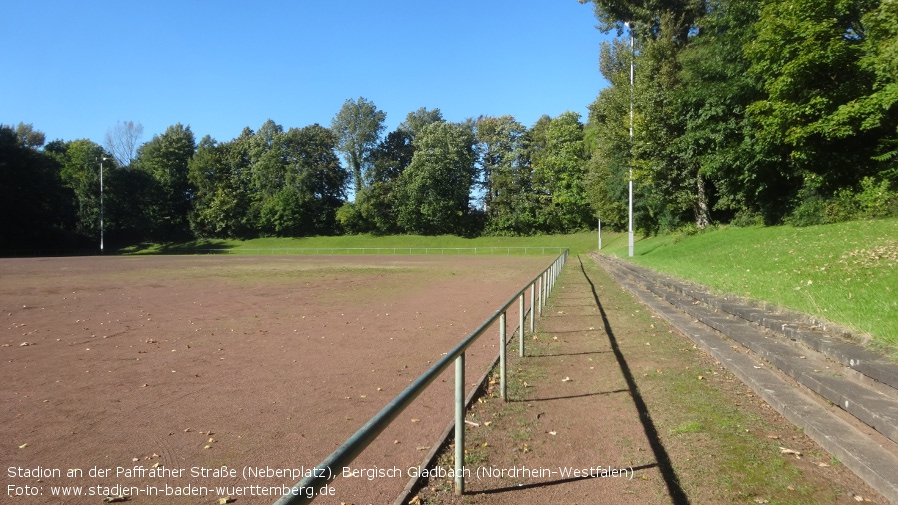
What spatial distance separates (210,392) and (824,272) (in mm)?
10278

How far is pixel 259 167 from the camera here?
79625 mm

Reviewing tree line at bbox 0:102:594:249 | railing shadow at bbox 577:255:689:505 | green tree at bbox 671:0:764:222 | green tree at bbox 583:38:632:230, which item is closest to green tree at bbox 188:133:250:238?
tree line at bbox 0:102:594:249

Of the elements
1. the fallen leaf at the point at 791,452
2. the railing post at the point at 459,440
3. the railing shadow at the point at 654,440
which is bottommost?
the railing shadow at the point at 654,440

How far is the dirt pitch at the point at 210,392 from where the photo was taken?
4301mm

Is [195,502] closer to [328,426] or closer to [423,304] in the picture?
[328,426]

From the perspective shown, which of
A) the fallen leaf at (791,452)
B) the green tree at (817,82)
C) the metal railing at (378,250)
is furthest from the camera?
the metal railing at (378,250)

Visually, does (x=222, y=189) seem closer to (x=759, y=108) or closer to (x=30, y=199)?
(x=30, y=199)

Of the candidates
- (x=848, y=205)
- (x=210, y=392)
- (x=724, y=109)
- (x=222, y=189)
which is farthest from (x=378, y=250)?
(x=210, y=392)

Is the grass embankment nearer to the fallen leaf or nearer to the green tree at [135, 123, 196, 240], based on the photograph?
the fallen leaf

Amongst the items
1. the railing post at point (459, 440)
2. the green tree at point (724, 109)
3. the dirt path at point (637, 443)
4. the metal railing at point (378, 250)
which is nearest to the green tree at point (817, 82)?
the green tree at point (724, 109)

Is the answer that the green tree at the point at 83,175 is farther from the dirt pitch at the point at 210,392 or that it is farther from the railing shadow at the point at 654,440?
the railing shadow at the point at 654,440

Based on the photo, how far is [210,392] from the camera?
6605 millimetres

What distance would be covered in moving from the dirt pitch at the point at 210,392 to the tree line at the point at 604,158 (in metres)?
12.6

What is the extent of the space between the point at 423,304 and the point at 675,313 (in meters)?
6.75
